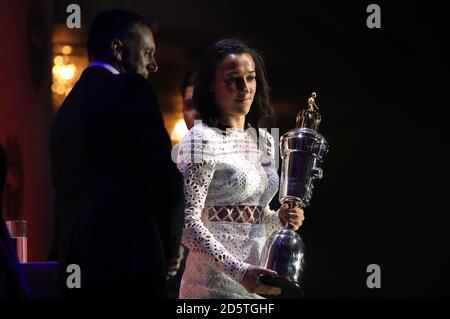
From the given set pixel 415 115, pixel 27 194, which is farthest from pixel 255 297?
pixel 27 194

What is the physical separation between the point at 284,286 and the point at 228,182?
1.13 feet

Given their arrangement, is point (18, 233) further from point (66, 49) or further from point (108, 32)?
point (66, 49)

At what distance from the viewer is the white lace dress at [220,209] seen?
8.86 ft

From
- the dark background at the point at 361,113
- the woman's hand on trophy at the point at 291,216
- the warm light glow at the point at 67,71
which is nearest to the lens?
the woman's hand on trophy at the point at 291,216

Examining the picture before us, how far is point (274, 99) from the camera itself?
147 inches

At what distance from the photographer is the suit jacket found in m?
2.52

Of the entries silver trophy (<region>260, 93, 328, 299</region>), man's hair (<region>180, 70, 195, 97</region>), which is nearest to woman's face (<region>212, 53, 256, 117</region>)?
silver trophy (<region>260, 93, 328, 299</region>)

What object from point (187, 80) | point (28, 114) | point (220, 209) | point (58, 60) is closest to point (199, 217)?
point (220, 209)

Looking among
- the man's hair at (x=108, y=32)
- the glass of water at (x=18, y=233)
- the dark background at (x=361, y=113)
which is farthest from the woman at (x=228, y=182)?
the dark background at (x=361, y=113)

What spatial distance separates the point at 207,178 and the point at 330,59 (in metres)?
1.24

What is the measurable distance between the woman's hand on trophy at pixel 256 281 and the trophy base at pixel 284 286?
12mm

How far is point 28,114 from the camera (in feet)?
14.1

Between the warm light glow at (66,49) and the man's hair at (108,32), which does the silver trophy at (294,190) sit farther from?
the warm light glow at (66,49)
